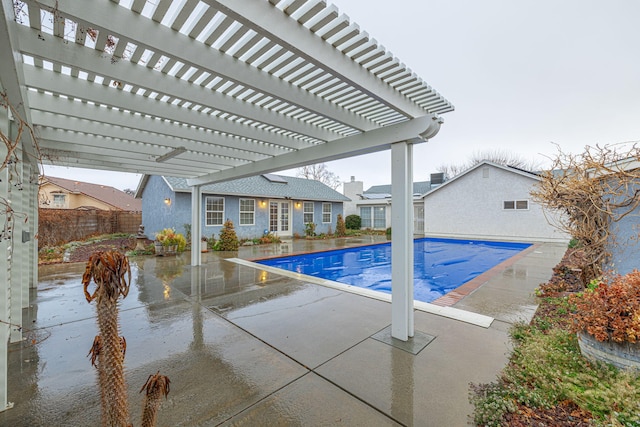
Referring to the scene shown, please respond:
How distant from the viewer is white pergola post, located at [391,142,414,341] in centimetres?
355

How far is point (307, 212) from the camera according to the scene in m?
18.5

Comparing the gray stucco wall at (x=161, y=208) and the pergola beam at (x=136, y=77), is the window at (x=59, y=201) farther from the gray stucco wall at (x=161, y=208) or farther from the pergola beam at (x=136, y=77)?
the pergola beam at (x=136, y=77)

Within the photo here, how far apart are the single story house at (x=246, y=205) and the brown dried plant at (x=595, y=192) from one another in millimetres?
13207

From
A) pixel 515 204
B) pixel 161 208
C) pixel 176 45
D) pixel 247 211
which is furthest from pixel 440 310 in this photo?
pixel 515 204

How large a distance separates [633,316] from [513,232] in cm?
1609

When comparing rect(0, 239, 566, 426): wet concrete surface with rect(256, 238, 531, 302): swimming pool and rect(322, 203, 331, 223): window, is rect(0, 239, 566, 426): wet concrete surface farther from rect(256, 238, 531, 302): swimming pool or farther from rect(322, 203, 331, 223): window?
rect(322, 203, 331, 223): window

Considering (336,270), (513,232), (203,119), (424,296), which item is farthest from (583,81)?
(203,119)

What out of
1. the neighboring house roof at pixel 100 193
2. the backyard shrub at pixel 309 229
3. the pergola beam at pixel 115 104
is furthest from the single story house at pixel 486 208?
the neighboring house roof at pixel 100 193

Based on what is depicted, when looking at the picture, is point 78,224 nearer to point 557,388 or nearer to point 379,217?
point 557,388

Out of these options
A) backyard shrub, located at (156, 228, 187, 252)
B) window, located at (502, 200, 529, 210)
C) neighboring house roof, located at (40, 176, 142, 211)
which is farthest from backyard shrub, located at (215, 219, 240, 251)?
window, located at (502, 200, 529, 210)

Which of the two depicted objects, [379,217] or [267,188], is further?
[379,217]

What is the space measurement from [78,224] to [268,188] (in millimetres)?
10394

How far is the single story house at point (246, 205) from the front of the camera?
43.2 ft

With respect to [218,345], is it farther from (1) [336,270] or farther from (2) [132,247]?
(2) [132,247]
